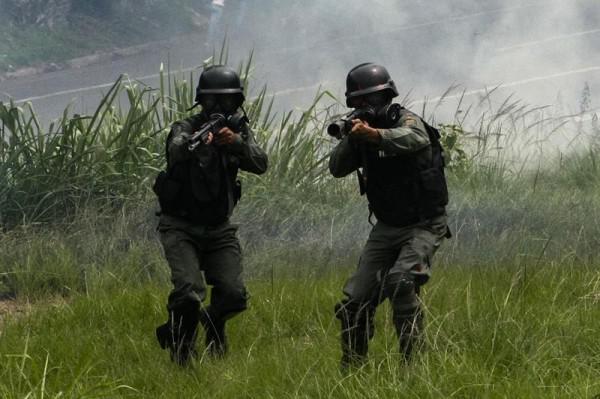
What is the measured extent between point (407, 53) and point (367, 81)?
32.9 feet

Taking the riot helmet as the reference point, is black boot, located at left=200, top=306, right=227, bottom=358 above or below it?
below

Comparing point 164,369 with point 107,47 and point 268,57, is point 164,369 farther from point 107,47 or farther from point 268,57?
point 107,47

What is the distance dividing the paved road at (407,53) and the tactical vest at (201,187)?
23.6 feet

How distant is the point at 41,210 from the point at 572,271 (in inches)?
131

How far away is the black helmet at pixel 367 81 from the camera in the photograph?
486cm

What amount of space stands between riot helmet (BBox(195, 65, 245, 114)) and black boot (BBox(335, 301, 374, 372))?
1092 millimetres

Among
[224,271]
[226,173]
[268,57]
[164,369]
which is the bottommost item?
[164,369]

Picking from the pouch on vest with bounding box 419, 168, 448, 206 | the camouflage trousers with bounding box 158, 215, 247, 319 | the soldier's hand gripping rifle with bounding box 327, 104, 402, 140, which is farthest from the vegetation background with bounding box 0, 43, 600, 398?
the soldier's hand gripping rifle with bounding box 327, 104, 402, 140

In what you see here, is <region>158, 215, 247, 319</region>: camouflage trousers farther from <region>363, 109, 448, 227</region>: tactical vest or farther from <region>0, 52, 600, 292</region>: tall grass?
<region>0, 52, 600, 292</region>: tall grass

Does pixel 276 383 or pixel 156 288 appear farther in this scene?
pixel 156 288

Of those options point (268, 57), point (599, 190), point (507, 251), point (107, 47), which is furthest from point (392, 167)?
point (107, 47)

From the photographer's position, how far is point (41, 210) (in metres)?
7.37

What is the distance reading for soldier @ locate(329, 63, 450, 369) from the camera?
4688 mm

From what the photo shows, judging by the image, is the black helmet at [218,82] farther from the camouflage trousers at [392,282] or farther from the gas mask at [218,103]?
the camouflage trousers at [392,282]
